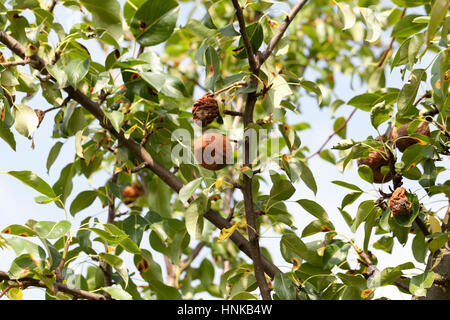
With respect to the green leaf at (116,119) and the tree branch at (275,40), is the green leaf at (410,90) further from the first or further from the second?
the green leaf at (116,119)

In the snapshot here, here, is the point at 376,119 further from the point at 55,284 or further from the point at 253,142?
the point at 55,284

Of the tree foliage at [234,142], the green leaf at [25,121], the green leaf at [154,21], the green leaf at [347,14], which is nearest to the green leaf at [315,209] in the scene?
the tree foliage at [234,142]

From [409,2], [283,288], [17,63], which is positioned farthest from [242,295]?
[409,2]

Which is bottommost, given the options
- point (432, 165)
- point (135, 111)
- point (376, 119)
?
point (432, 165)

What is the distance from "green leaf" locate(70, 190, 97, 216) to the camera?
1.54m

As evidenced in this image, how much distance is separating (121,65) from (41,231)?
43 centimetres

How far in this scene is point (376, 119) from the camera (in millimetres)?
1207

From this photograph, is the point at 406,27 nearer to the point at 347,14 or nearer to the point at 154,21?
the point at 347,14

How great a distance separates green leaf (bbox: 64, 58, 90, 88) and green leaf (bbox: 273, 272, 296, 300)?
60 cm

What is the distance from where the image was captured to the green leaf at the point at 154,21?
50.6 inches

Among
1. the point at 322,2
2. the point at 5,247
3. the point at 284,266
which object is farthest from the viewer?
the point at 322,2

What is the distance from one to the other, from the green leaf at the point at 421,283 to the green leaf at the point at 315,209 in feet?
0.83

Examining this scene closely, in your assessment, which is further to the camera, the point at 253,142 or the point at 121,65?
the point at 121,65
